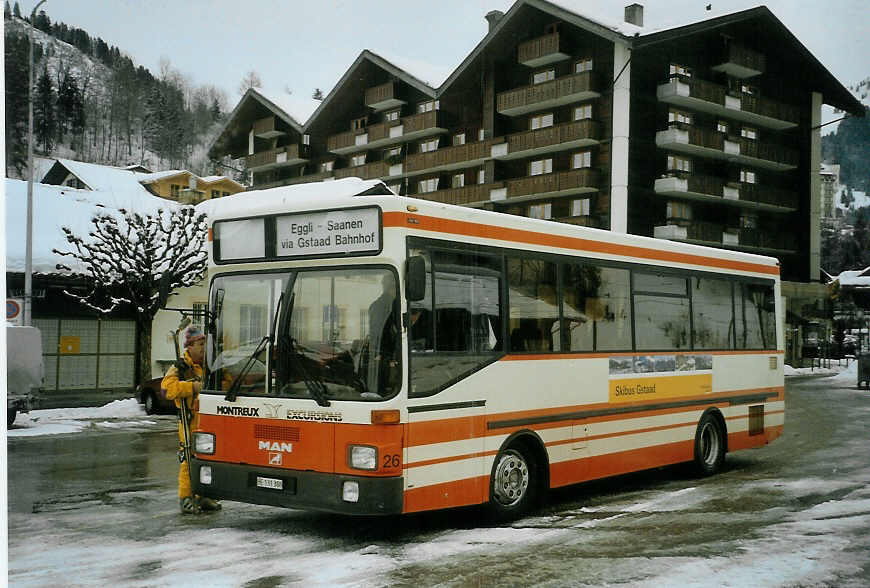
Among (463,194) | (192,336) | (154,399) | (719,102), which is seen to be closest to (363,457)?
(192,336)

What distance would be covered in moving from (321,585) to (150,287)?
65.6ft

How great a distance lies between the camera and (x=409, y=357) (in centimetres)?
796

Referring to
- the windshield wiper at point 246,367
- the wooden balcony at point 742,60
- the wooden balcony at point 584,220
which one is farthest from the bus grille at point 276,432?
the wooden balcony at point 584,220

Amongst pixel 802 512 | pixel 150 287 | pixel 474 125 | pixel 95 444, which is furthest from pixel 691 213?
pixel 802 512

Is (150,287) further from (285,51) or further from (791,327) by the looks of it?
(791,327)

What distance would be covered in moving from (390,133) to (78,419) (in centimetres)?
910

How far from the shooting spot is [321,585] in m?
6.63

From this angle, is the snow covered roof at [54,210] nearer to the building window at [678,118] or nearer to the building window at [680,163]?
the building window at [678,118]

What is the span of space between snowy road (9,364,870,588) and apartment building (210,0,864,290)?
18.5 feet

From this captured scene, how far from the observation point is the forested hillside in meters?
8.37

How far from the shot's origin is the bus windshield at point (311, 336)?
7898 millimetres

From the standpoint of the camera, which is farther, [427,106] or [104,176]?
[427,106]

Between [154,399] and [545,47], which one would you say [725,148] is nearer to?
[545,47]

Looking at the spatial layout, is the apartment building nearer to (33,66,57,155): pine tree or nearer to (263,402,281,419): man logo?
(33,66,57,155): pine tree
